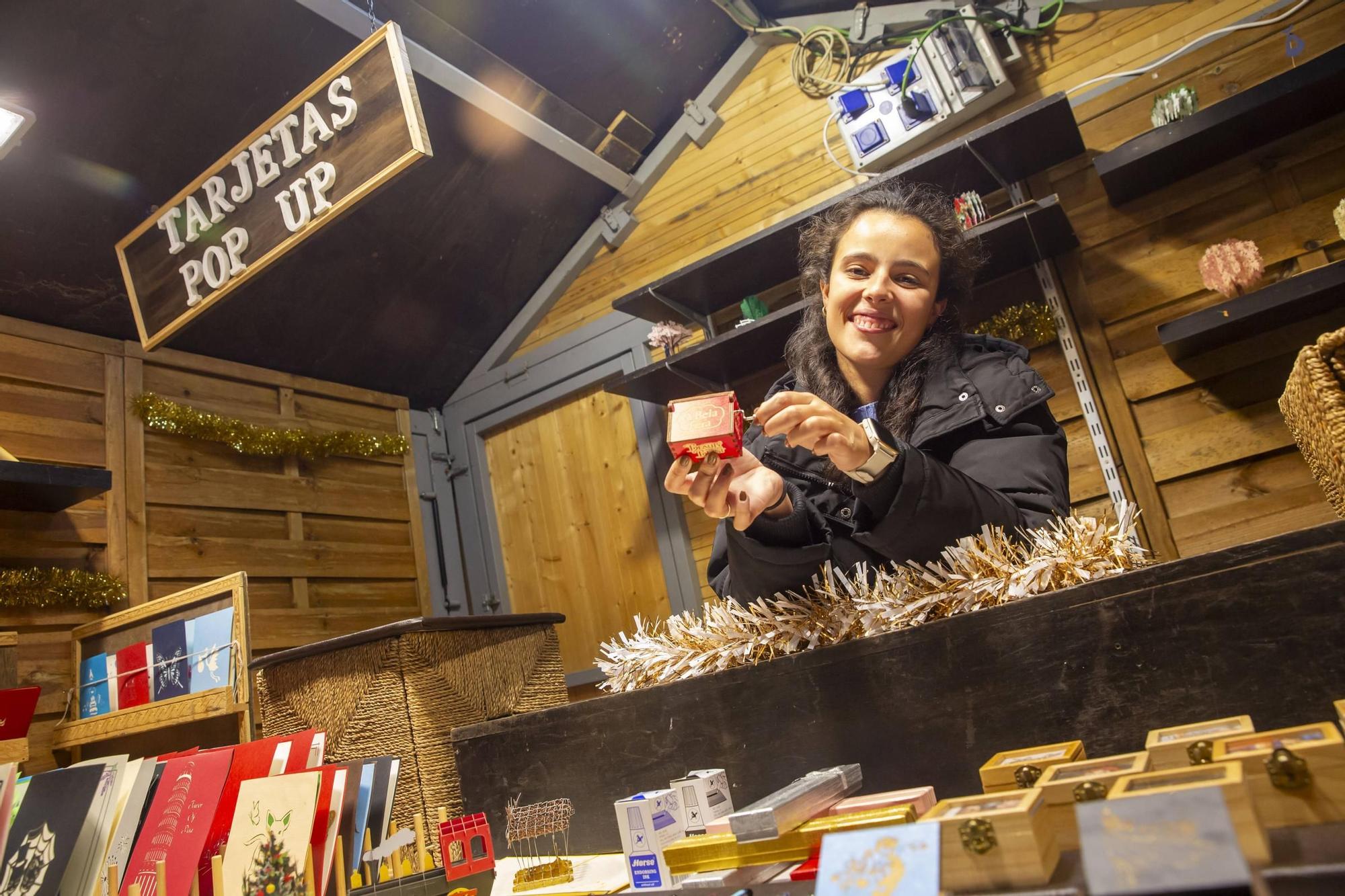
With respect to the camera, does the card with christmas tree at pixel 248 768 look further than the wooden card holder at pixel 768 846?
Yes

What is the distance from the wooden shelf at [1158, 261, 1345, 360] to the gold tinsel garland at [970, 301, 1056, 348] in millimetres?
378

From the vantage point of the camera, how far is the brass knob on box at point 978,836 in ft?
1.88

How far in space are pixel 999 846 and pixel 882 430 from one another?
0.68m

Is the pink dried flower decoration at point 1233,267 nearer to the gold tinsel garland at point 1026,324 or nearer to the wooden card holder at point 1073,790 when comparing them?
the gold tinsel garland at point 1026,324

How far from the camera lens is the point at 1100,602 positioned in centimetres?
92

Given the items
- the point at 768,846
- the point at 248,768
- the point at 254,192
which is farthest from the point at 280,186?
the point at 768,846

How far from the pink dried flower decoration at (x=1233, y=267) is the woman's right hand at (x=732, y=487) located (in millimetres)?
1772

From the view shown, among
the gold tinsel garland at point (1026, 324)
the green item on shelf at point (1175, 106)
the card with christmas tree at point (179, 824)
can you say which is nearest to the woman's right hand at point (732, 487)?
the card with christmas tree at point (179, 824)

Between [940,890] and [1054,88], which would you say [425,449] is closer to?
[1054,88]

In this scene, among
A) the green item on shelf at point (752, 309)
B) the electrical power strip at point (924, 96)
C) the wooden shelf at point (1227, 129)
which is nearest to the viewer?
the wooden shelf at point (1227, 129)

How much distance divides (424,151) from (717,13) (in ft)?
7.03

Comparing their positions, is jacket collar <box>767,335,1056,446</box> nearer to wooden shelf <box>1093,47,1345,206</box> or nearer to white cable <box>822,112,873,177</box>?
wooden shelf <box>1093,47,1345,206</box>

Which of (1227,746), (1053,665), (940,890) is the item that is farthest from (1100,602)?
(940,890)

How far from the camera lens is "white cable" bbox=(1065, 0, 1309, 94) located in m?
2.62
